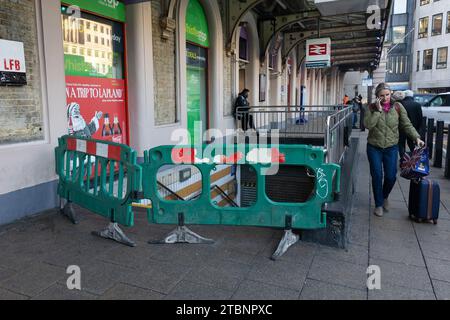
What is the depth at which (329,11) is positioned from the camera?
920cm

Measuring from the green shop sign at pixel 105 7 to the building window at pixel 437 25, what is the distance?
4616 cm

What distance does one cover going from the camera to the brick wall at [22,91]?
171 inches

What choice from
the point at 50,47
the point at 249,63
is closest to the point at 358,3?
the point at 249,63

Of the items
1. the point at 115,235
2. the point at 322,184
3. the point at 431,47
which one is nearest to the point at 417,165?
the point at 322,184

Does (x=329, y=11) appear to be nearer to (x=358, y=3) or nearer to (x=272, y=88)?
(x=358, y=3)

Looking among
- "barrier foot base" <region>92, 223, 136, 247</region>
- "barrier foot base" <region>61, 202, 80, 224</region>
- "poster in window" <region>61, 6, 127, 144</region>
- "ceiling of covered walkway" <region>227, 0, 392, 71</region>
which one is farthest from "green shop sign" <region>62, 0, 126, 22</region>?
"ceiling of covered walkway" <region>227, 0, 392, 71</region>

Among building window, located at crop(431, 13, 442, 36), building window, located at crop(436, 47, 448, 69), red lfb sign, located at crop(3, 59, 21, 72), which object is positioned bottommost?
red lfb sign, located at crop(3, 59, 21, 72)

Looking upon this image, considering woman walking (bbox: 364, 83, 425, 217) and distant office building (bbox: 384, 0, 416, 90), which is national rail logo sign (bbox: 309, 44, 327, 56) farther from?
distant office building (bbox: 384, 0, 416, 90)

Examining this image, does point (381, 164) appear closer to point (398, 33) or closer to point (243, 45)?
point (243, 45)

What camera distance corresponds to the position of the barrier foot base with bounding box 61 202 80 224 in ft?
15.0

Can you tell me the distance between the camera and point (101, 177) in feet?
13.4

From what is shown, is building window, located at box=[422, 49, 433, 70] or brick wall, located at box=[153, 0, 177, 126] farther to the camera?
building window, located at box=[422, 49, 433, 70]

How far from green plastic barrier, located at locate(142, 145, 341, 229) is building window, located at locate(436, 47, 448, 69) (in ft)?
150

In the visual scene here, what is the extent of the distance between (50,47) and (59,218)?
2196 millimetres
